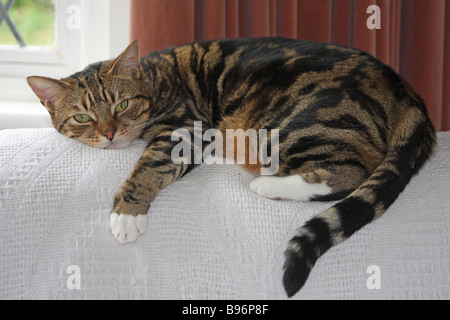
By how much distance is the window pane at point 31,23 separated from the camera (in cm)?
223

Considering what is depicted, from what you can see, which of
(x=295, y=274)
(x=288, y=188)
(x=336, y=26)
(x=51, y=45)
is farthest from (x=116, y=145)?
(x=51, y=45)

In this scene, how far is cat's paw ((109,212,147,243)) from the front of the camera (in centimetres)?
96

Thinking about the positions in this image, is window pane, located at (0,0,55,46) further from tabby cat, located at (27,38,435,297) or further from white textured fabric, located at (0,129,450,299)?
white textured fabric, located at (0,129,450,299)

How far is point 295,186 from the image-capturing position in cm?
111

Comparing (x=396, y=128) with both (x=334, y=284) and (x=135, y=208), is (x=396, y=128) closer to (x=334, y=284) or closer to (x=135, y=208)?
(x=334, y=284)

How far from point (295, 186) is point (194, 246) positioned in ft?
0.97

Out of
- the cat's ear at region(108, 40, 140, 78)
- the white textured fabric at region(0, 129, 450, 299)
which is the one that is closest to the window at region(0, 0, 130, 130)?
the cat's ear at region(108, 40, 140, 78)

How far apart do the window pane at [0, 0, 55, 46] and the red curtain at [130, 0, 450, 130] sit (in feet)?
2.50

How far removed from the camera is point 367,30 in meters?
1.81

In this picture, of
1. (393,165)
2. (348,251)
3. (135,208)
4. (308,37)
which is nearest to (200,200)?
(135,208)

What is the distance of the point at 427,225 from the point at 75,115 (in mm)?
951

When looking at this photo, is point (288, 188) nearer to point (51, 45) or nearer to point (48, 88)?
point (48, 88)

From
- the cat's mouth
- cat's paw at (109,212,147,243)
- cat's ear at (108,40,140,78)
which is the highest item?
cat's ear at (108,40,140,78)

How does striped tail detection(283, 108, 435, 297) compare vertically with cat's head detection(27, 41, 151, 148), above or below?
below
